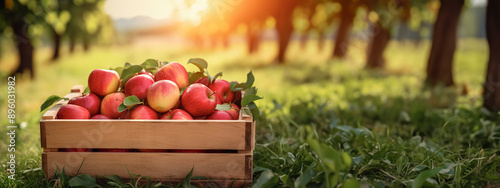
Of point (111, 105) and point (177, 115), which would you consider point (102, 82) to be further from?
point (177, 115)

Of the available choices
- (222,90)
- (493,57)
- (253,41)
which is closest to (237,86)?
(222,90)

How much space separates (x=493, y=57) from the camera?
5.85m

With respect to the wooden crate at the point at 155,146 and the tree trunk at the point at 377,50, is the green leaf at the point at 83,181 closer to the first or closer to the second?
the wooden crate at the point at 155,146

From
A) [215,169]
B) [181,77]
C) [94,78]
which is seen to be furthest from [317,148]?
[94,78]

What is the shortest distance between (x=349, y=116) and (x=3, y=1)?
9234 mm

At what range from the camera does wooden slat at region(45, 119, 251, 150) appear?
2.55 meters

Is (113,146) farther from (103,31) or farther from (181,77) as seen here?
(103,31)

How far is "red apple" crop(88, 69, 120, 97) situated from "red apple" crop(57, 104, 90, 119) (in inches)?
9.3

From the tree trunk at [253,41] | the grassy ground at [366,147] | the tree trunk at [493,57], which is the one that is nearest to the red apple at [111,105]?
the grassy ground at [366,147]

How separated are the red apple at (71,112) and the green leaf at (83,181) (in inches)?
14.8

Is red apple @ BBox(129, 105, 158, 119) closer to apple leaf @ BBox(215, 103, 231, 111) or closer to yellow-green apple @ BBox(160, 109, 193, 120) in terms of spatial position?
yellow-green apple @ BBox(160, 109, 193, 120)

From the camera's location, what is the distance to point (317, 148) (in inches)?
88.2

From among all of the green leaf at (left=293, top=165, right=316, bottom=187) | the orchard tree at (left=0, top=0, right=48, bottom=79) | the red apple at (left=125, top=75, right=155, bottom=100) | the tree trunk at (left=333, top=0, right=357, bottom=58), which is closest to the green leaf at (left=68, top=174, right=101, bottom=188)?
the red apple at (left=125, top=75, right=155, bottom=100)

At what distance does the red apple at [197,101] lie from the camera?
2.76 metres
